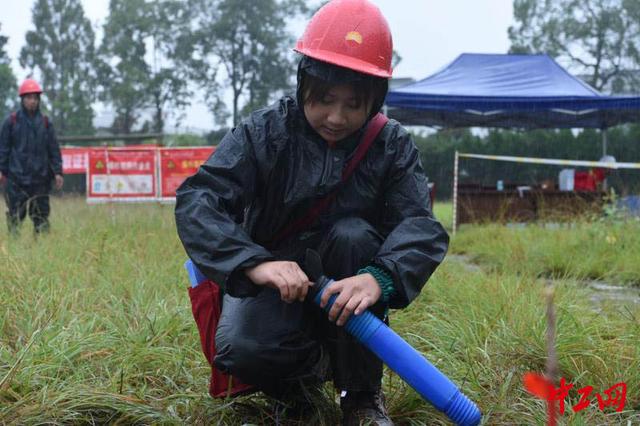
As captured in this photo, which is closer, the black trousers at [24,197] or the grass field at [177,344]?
the grass field at [177,344]

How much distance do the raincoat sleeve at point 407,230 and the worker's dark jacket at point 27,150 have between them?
5.14 m

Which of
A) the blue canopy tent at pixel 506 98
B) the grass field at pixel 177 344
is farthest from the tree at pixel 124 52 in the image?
the grass field at pixel 177 344

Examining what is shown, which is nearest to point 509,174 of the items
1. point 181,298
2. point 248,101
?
point 248,101

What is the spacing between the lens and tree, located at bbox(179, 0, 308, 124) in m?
30.3

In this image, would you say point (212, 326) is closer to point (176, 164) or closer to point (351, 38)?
point (351, 38)

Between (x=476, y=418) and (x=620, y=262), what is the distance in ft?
10.7

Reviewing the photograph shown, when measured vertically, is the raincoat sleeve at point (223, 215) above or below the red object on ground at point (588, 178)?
above

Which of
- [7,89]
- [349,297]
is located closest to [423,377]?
[349,297]

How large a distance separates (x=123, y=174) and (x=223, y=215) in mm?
7130

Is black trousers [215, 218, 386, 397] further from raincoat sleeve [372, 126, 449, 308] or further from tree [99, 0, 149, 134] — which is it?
tree [99, 0, 149, 134]

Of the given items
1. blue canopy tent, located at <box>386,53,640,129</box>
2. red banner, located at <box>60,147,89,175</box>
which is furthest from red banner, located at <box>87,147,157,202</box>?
red banner, located at <box>60,147,89,175</box>

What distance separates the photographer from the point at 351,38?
168 centimetres

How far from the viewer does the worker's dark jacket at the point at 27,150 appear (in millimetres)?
6180

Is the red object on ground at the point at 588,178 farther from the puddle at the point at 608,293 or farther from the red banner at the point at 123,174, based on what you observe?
the puddle at the point at 608,293
